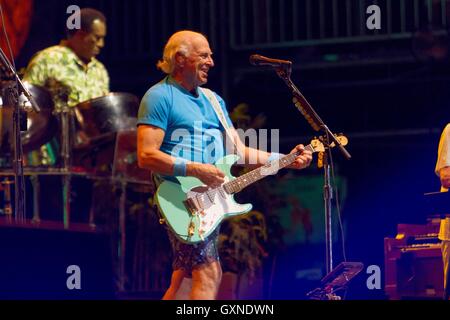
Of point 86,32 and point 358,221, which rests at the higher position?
→ point 86,32

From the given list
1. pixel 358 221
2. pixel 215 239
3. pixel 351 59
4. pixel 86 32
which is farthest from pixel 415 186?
pixel 215 239

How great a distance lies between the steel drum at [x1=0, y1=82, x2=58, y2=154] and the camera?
905 centimetres

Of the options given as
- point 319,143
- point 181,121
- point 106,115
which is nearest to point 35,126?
point 106,115

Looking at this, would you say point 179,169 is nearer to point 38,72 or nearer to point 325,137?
point 325,137

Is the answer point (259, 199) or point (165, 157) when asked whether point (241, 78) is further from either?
point (165, 157)

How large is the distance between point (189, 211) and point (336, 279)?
97cm

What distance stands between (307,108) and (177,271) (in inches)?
49.7

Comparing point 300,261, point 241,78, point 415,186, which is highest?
point 241,78

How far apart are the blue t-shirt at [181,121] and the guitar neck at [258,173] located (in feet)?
0.60

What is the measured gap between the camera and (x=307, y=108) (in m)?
7.09

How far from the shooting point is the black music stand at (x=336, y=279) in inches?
268

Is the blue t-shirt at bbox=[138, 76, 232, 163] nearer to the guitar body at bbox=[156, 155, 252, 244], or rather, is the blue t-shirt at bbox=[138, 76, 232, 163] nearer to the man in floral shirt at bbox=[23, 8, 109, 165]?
the guitar body at bbox=[156, 155, 252, 244]

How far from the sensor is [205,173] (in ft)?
21.4

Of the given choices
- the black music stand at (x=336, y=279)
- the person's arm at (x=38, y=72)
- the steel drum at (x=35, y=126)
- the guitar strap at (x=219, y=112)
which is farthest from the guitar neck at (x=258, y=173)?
the person's arm at (x=38, y=72)
